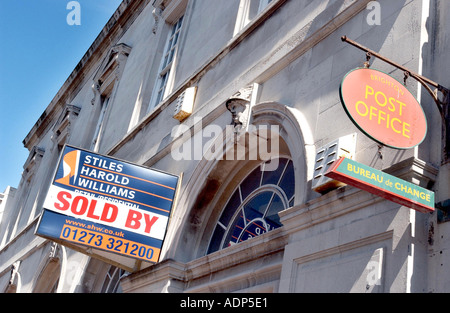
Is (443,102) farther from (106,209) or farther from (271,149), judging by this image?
(106,209)

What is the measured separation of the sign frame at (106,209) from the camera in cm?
837

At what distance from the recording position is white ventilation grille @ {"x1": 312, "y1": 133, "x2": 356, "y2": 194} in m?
6.04

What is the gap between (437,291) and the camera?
4.79 meters

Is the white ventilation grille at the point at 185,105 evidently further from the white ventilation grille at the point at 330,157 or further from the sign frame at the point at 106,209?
the white ventilation grille at the point at 330,157

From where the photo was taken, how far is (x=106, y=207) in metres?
8.54

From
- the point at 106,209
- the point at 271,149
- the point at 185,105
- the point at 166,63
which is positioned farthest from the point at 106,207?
the point at 166,63

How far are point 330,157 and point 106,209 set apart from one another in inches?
143

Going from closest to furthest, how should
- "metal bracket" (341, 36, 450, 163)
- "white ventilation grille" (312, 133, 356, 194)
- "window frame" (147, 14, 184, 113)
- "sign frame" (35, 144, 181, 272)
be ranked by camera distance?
"metal bracket" (341, 36, 450, 163), "white ventilation grille" (312, 133, 356, 194), "sign frame" (35, 144, 181, 272), "window frame" (147, 14, 184, 113)

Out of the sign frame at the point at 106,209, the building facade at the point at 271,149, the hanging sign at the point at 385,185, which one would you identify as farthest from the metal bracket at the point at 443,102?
the sign frame at the point at 106,209

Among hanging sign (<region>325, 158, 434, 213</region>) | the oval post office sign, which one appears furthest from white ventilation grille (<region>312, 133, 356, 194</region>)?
hanging sign (<region>325, 158, 434, 213</region>)

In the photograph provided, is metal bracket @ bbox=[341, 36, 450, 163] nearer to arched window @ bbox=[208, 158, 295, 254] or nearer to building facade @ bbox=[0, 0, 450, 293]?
building facade @ bbox=[0, 0, 450, 293]

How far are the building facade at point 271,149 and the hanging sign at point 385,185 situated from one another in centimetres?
23

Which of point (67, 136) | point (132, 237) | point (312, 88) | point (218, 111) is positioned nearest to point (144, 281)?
point (132, 237)

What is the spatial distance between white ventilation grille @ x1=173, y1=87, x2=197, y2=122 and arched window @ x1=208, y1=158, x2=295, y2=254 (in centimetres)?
212
